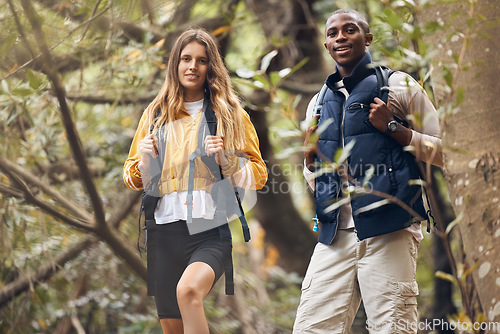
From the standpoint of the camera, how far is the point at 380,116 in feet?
7.44

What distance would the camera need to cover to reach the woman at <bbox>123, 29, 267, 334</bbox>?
98.7 inches

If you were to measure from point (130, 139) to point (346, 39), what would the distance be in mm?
2872

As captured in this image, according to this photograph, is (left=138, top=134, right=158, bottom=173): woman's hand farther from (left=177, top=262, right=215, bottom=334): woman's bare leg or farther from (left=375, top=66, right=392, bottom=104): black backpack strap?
(left=375, top=66, right=392, bottom=104): black backpack strap

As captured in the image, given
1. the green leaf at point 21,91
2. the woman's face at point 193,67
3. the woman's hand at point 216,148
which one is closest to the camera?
the woman's hand at point 216,148

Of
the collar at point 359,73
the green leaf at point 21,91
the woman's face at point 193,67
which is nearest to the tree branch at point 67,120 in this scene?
the green leaf at point 21,91

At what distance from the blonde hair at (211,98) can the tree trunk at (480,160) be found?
3.02 ft

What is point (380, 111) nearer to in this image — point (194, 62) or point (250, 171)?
point (250, 171)

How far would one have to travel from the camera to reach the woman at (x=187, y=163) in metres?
2.51

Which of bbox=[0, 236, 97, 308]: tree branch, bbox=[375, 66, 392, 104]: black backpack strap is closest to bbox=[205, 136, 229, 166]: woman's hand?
bbox=[375, 66, 392, 104]: black backpack strap

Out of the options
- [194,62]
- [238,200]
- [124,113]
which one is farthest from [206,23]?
[238,200]

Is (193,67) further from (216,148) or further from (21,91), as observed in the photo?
(21,91)

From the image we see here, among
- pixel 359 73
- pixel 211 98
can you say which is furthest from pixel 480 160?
pixel 211 98

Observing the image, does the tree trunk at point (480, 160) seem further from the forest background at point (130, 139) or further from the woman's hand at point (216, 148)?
the woman's hand at point (216, 148)

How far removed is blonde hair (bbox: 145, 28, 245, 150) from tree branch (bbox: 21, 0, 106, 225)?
1.23 feet
